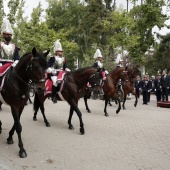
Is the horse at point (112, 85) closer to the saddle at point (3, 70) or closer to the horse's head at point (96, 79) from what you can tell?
the horse's head at point (96, 79)

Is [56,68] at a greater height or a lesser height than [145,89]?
greater

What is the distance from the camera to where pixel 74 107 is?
8914mm

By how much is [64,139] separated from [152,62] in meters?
36.4

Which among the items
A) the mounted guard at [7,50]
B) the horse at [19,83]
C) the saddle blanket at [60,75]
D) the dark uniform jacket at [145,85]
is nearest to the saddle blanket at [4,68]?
the horse at [19,83]

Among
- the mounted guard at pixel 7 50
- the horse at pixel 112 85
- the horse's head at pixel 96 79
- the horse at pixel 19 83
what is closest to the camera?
the horse at pixel 19 83

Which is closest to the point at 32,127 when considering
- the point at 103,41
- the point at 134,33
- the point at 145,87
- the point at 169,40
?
the point at 145,87

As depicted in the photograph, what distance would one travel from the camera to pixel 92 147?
705cm

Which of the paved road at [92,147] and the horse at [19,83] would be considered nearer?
the paved road at [92,147]

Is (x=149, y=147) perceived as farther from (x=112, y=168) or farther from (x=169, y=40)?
(x=169, y=40)

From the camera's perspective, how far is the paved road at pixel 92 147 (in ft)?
18.8

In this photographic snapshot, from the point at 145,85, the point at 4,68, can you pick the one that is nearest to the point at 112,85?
the point at 4,68

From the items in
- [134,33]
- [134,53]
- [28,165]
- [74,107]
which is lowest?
[28,165]

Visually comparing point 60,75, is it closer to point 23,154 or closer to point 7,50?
point 7,50

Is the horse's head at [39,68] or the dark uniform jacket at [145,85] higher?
the horse's head at [39,68]
